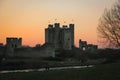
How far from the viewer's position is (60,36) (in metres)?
91.9

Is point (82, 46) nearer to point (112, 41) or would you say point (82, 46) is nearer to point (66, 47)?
point (66, 47)

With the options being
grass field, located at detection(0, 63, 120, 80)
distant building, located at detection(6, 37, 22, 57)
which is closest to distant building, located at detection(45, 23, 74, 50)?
distant building, located at detection(6, 37, 22, 57)

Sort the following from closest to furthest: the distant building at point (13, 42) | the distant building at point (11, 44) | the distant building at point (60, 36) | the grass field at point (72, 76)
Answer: the grass field at point (72, 76) < the distant building at point (11, 44) < the distant building at point (13, 42) < the distant building at point (60, 36)

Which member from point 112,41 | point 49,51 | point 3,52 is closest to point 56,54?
point 49,51

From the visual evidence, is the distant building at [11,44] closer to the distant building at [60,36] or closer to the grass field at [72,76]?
the distant building at [60,36]

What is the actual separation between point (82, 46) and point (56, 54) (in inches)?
876

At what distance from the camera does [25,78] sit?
19.0m

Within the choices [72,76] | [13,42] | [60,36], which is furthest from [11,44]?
[72,76]

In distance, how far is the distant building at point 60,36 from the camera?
8971 centimetres

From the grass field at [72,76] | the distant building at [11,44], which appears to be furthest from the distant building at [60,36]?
the grass field at [72,76]

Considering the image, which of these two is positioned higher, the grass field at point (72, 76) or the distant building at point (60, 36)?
the distant building at point (60, 36)

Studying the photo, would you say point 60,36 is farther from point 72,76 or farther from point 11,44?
point 72,76

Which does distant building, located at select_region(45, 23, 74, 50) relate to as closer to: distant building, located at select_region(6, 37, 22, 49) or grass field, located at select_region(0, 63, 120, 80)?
distant building, located at select_region(6, 37, 22, 49)

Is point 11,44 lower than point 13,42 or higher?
lower
